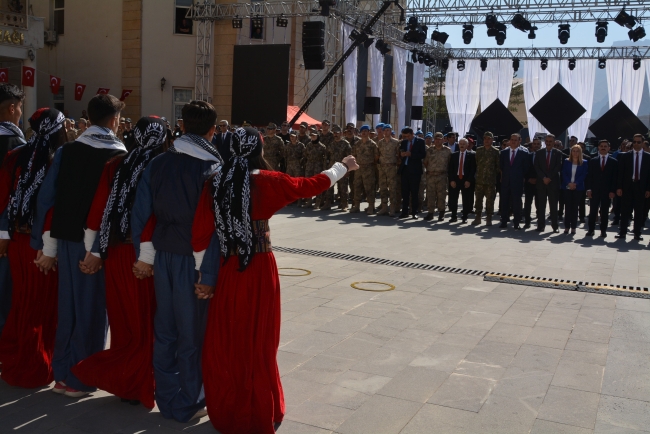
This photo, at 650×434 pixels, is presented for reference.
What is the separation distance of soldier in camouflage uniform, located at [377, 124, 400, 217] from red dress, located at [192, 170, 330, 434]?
1072 cm

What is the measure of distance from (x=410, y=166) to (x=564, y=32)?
988cm

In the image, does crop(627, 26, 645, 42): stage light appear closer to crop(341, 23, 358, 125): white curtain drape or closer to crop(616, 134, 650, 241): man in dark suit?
crop(341, 23, 358, 125): white curtain drape

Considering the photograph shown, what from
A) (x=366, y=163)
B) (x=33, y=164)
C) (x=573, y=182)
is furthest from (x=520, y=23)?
(x=33, y=164)

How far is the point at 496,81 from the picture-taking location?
2777 cm

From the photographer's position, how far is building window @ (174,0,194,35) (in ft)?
81.0

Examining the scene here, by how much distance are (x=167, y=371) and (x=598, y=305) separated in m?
4.89

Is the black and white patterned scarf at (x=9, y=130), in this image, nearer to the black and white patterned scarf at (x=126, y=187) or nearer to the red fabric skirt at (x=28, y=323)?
the red fabric skirt at (x=28, y=323)

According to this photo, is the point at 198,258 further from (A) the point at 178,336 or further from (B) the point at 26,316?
(B) the point at 26,316

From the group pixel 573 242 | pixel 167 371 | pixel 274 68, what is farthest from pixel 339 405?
pixel 274 68

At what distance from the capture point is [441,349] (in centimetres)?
538

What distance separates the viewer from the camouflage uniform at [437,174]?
14.1 m

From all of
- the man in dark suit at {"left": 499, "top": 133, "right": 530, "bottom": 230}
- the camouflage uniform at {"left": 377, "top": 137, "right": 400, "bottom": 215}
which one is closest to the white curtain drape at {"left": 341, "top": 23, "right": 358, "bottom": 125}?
the camouflage uniform at {"left": 377, "top": 137, "right": 400, "bottom": 215}

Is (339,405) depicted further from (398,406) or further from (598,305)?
(598,305)

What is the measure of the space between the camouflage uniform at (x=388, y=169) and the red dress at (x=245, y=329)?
10715 millimetres
